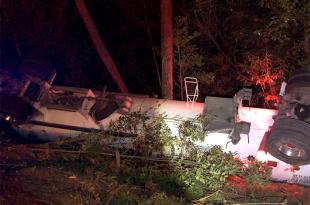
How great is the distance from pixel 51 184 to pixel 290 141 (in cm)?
407

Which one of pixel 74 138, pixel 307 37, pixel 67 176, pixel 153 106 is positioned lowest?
pixel 67 176

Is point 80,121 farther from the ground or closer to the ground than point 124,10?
closer to the ground

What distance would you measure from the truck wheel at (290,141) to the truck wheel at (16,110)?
511 centimetres

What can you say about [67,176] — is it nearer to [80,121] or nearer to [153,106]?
[80,121]

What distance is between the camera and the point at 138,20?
44.5 ft

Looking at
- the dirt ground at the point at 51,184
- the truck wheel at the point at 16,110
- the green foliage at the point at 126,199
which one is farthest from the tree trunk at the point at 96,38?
the green foliage at the point at 126,199

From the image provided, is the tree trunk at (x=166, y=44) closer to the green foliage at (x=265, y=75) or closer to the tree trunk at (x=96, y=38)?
the tree trunk at (x=96, y=38)

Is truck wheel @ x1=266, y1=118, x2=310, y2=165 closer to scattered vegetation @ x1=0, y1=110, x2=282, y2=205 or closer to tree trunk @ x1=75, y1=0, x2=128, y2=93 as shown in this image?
scattered vegetation @ x1=0, y1=110, x2=282, y2=205

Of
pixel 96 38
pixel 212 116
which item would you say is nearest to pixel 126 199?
pixel 212 116

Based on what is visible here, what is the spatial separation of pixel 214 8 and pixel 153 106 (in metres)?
4.48

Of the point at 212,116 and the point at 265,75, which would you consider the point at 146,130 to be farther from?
the point at 265,75

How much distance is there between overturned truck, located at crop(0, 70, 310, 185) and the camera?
794 cm

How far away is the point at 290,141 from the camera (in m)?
7.71

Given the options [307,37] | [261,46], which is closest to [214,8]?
[261,46]
